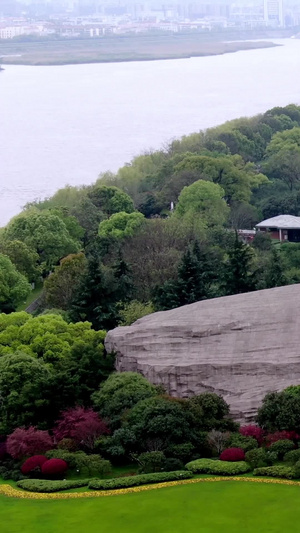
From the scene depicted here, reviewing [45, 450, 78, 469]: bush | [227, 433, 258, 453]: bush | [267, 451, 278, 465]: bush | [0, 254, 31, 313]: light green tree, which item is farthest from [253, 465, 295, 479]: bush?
[0, 254, 31, 313]: light green tree

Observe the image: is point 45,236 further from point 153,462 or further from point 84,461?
point 153,462

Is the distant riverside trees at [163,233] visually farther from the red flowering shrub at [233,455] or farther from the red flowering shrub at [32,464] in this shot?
the red flowering shrub at [233,455]

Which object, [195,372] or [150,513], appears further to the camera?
[195,372]

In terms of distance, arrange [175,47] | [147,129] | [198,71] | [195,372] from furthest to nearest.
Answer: [175,47] < [198,71] < [147,129] < [195,372]

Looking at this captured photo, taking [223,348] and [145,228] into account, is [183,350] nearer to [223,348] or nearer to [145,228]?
[223,348]

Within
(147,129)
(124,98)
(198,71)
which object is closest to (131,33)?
(198,71)

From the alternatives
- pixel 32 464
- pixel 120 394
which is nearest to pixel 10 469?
pixel 32 464

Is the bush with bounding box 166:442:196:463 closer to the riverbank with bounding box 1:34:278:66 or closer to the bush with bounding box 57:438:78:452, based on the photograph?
the bush with bounding box 57:438:78:452
